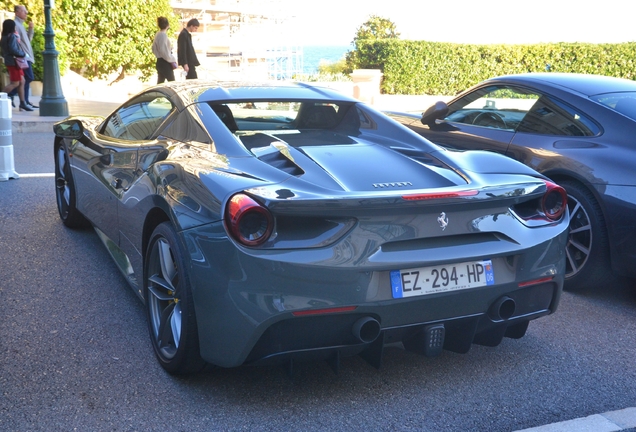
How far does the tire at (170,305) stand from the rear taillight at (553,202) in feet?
5.49

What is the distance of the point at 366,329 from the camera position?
292 cm

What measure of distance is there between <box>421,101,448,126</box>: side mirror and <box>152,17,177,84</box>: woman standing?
29.4ft

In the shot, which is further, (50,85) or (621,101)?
(50,85)

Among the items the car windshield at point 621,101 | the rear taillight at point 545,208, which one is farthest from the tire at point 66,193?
the car windshield at point 621,101

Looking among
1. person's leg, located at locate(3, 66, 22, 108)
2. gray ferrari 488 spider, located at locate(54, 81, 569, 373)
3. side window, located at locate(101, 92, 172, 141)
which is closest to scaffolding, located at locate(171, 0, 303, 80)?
person's leg, located at locate(3, 66, 22, 108)

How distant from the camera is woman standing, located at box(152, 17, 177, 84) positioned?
45.8ft

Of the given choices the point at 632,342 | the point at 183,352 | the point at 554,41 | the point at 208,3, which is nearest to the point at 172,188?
the point at 183,352

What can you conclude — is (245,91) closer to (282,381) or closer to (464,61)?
(282,381)

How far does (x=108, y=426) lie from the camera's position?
2879 millimetres

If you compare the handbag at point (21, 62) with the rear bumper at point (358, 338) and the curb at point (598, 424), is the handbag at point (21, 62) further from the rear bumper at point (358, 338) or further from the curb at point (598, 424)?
the curb at point (598, 424)

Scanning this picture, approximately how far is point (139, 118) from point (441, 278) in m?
2.41

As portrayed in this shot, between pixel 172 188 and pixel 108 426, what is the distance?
1.06 meters

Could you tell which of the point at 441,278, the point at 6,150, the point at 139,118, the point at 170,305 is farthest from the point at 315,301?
the point at 6,150

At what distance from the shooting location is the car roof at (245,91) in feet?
13.1
